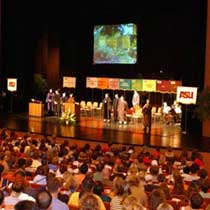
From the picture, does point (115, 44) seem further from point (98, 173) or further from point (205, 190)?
point (205, 190)

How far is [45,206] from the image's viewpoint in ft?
19.8

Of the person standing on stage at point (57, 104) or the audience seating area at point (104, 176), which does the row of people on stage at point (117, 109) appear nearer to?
the person standing on stage at point (57, 104)

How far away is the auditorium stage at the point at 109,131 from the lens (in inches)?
660

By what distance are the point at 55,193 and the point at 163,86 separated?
56.4 feet

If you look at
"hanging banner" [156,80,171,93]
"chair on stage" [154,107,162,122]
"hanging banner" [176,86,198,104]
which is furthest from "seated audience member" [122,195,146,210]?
"hanging banner" [156,80,171,93]

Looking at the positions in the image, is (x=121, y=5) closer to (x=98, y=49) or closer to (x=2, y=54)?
(x=98, y=49)

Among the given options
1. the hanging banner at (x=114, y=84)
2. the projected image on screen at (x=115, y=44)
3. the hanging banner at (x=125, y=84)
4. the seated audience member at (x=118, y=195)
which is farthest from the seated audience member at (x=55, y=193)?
the hanging banner at (x=114, y=84)

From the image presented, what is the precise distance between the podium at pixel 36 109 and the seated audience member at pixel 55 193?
56.0 feet

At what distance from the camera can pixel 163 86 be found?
77.9ft

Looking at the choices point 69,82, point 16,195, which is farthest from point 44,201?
point 69,82

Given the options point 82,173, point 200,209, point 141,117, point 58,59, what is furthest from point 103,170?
point 58,59

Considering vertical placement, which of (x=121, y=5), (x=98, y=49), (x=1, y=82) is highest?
(x=121, y=5)

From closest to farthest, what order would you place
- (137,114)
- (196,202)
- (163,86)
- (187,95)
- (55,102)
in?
(196,202) < (187,95) < (137,114) < (163,86) < (55,102)

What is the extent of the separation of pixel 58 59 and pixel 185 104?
10.2 m
